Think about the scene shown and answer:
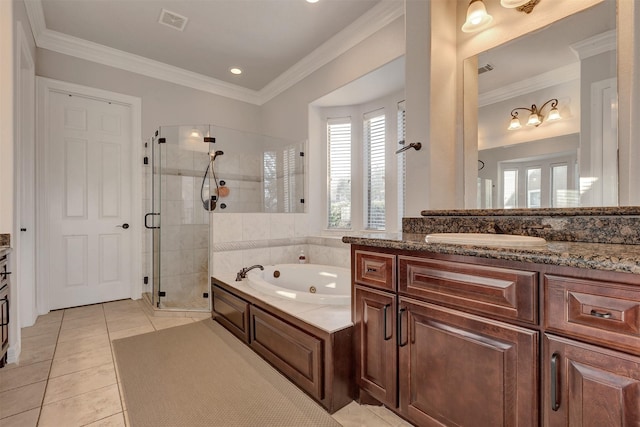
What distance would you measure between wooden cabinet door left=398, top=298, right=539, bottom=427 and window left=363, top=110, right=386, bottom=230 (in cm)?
204

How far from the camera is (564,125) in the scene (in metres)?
1.44

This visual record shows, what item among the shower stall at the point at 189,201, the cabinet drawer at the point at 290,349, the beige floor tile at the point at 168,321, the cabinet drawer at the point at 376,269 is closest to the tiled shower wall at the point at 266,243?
the shower stall at the point at 189,201

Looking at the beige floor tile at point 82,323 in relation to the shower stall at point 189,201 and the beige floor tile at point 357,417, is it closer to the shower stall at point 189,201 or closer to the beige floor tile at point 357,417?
the shower stall at point 189,201

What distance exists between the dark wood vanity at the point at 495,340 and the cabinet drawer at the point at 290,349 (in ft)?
0.82

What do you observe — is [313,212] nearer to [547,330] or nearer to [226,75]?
[226,75]

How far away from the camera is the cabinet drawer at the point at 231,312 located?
2.27m

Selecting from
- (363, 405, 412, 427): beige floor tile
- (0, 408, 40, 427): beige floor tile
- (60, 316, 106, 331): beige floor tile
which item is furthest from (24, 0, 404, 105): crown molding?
(0, 408, 40, 427): beige floor tile

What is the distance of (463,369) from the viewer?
43.7 inches

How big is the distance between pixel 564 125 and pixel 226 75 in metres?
3.62

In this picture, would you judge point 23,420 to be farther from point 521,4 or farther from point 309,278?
point 521,4

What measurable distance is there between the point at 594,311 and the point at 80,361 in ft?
9.09

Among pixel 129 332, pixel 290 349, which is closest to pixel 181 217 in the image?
pixel 129 332

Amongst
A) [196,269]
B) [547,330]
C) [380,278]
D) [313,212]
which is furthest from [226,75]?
[547,330]

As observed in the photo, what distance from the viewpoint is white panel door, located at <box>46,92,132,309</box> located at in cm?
→ 307
